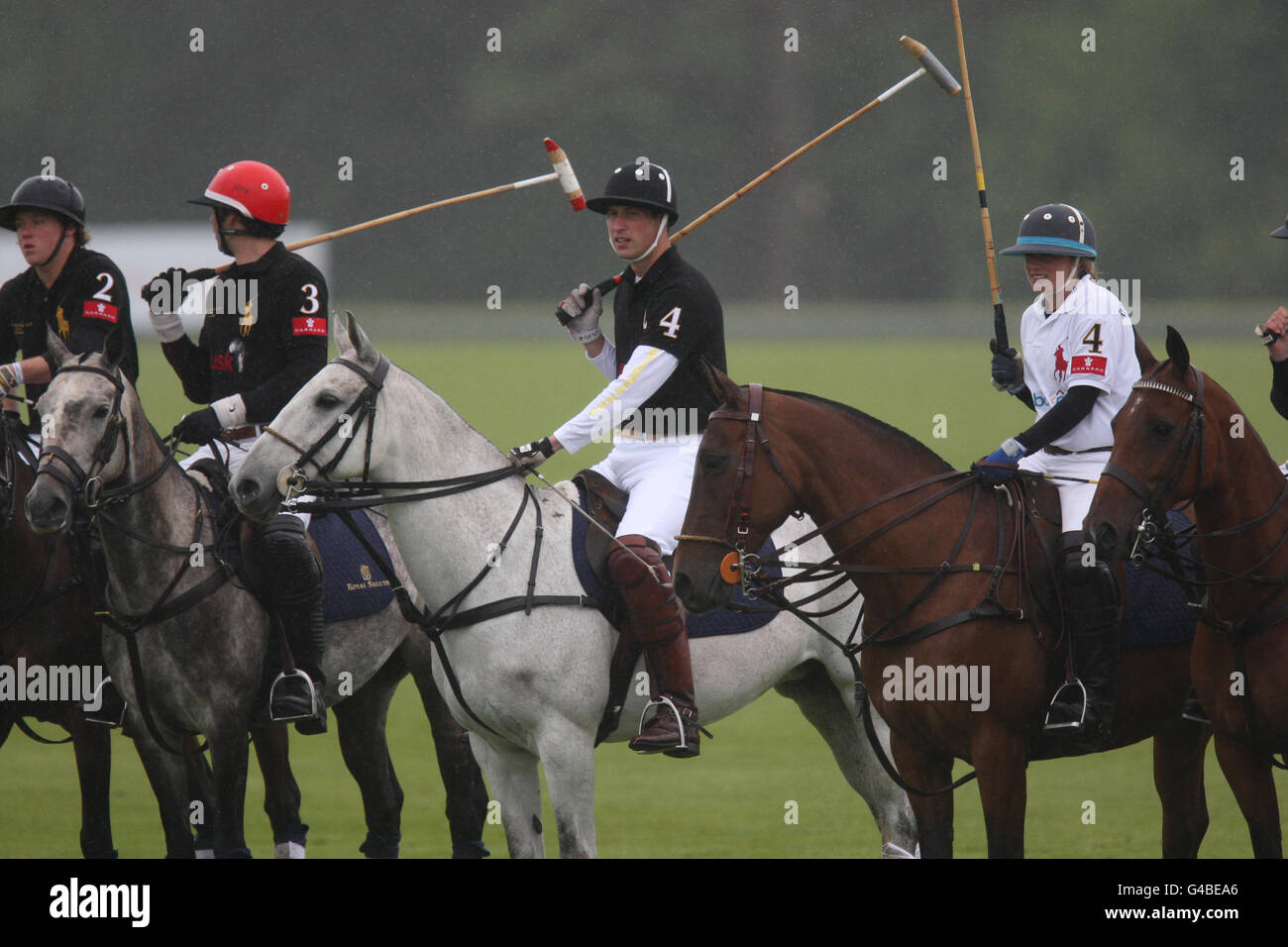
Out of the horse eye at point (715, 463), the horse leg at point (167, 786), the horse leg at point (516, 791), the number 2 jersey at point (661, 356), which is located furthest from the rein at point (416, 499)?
the horse leg at point (167, 786)

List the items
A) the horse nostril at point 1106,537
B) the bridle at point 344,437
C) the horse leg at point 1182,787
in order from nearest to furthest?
1. the horse nostril at point 1106,537
2. the bridle at point 344,437
3. the horse leg at point 1182,787

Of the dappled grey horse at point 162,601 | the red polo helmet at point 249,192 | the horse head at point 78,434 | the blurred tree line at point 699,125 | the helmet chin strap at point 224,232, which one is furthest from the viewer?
the blurred tree line at point 699,125

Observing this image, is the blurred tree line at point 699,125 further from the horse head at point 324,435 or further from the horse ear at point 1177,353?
the horse ear at point 1177,353

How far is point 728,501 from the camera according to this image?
5.08 meters

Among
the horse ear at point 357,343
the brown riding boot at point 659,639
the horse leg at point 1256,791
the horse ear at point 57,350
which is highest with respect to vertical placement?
the horse ear at point 57,350

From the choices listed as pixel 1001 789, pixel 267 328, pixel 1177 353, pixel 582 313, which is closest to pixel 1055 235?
pixel 1177 353

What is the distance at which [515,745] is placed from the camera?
5.75 meters

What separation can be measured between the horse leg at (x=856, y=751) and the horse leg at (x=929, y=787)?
0.91 m

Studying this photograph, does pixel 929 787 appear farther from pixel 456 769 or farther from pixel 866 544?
pixel 456 769

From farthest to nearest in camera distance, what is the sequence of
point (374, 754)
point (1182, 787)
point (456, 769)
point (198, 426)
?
point (374, 754) → point (456, 769) → point (1182, 787) → point (198, 426)

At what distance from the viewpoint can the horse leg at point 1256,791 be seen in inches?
209

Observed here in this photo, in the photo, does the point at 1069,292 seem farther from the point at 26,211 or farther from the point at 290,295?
the point at 26,211

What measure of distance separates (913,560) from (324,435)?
1.91 meters

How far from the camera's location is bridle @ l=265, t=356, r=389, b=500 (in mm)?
5180
